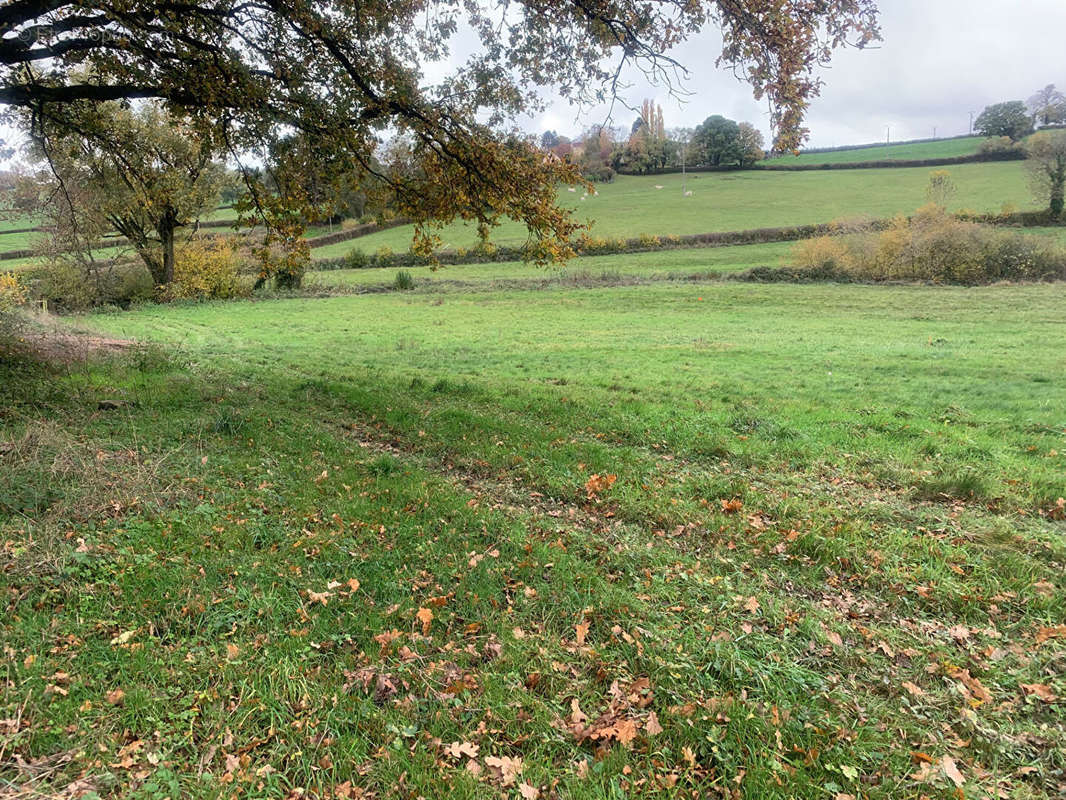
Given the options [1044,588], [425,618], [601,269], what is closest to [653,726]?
[425,618]

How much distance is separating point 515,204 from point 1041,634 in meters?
10.2

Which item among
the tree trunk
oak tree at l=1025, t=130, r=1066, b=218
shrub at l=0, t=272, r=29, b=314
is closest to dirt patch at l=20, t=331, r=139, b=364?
shrub at l=0, t=272, r=29, b=314

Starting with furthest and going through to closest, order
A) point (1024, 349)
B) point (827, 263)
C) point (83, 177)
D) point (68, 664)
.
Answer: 1. point (827, 263)
2. point (83, 177)
3. point (1024, 349)
4. point (68, 664)

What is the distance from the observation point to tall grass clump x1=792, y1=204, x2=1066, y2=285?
3438cm

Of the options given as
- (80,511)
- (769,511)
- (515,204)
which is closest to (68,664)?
(80,511)

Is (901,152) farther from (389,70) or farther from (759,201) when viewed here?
(389,70)

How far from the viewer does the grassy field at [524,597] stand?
3.22 m

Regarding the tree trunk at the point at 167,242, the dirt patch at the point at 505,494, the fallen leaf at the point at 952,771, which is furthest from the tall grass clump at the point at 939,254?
the tree trunk at the point at 167,242

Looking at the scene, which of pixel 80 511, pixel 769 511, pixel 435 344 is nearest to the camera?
pixel 80 511

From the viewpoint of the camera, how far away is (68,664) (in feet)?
12.0

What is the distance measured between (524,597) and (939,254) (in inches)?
1697

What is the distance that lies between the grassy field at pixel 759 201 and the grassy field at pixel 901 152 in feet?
28.0

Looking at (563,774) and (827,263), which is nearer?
(563,774)

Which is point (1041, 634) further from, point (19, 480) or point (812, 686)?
point (19, 480)
